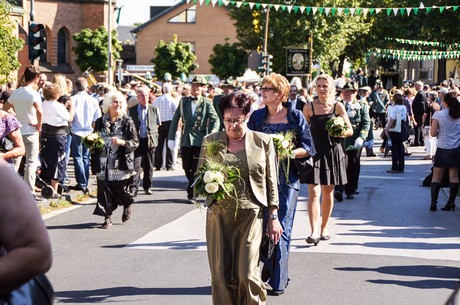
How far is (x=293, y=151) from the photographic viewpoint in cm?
800

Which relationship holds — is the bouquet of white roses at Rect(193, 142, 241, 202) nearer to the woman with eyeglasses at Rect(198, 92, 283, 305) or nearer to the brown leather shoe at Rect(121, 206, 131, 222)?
the woman with eyeglasses at Rect(198, 92, 283, 305)

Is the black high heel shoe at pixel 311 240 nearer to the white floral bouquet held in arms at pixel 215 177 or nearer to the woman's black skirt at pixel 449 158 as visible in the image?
the white floral bouquet held in arms at pixel 215 177

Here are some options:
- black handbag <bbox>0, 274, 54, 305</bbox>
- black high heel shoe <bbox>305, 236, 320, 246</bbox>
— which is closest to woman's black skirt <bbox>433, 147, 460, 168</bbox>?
black high heel shoe <bbox>305, 236, 320, 246</bbox>

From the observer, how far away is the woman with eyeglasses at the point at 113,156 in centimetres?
1160

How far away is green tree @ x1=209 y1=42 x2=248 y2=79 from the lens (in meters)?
74.0

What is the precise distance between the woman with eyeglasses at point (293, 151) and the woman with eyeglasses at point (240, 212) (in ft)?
4.55

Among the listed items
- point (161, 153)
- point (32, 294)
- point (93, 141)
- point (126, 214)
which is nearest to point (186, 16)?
point (161, 153)

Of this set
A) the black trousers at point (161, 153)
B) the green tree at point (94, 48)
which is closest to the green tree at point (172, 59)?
the green tree at point (94, 48)

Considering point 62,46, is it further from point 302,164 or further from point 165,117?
point 302,164

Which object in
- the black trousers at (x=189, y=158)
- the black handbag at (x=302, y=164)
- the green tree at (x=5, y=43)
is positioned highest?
the green tree at (x=5, y=43)

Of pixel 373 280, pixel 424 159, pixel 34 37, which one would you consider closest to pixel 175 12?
pixel 424 159

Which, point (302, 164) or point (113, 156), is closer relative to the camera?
point (302, 164)

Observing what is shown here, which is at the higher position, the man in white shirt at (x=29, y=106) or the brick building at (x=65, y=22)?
the brick building at (x=65, y=22)

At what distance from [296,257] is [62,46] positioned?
58.3m
